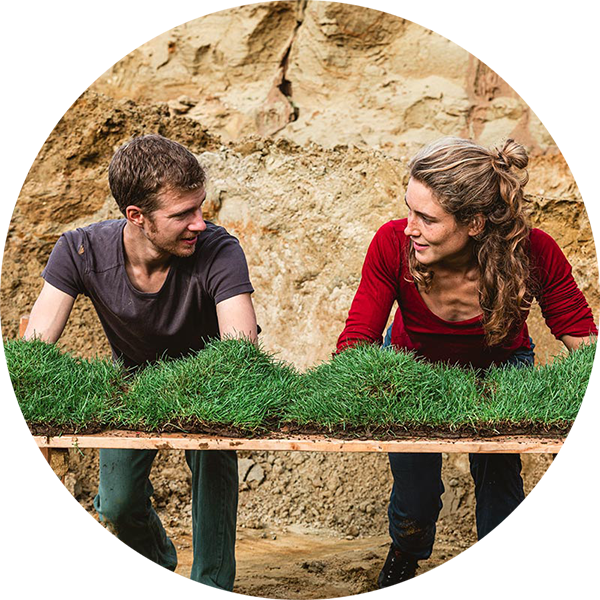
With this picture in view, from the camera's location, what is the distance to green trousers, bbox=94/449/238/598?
11.9ft

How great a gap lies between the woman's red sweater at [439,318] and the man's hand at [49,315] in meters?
1.18

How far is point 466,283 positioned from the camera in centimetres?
351

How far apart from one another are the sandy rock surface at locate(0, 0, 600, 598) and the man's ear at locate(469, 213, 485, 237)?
3.00 metres

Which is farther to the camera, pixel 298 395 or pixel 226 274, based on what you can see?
pixel 226 274


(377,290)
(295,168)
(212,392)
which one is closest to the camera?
(212,392)

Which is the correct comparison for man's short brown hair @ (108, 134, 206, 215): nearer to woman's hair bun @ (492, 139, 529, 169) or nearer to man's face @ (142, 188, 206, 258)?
man's face @ (142, 188, 206, 258)

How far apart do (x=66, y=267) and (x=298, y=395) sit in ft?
3.92

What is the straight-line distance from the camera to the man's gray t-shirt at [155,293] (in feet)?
11.7

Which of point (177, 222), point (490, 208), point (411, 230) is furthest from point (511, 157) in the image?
point (177, 222)

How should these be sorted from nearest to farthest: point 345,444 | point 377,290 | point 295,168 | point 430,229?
point 345,444, point 430,229, point 377,290, point 295,168

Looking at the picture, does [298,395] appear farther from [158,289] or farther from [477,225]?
[477,225]

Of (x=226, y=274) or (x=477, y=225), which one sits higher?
(x=477, y=225)

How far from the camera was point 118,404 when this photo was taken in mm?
3096

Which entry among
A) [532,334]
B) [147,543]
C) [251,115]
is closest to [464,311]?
[147,543]
